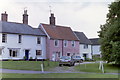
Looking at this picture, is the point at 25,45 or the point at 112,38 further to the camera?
the point at 25,45

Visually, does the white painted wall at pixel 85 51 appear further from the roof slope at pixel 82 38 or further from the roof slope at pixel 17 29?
the roof slope at pixel 17 29

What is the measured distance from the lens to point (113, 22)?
1222 inches

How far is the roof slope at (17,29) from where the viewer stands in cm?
4212

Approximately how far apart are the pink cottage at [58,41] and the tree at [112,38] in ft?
59.8

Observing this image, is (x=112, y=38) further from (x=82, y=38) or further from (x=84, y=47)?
(x=82, y=38)

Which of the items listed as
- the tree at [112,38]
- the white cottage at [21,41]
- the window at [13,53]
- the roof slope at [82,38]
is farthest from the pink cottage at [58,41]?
the tree at [112,38]

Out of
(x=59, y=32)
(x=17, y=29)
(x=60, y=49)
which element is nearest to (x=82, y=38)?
(x=59, y=32)

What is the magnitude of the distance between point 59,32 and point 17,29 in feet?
39.3

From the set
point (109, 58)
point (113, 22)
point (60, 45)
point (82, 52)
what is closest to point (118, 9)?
point (113, 22)

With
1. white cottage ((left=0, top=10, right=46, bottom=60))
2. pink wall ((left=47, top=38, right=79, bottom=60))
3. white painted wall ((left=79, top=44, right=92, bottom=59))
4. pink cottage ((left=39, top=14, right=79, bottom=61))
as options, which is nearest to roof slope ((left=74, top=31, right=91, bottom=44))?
white painted wall ((left=79, top=44, right=92, bottom=59))

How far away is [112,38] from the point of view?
30.1 m

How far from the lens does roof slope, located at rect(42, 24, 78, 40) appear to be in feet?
162

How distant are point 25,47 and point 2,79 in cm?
2935

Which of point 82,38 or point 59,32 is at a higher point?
point 59,32
